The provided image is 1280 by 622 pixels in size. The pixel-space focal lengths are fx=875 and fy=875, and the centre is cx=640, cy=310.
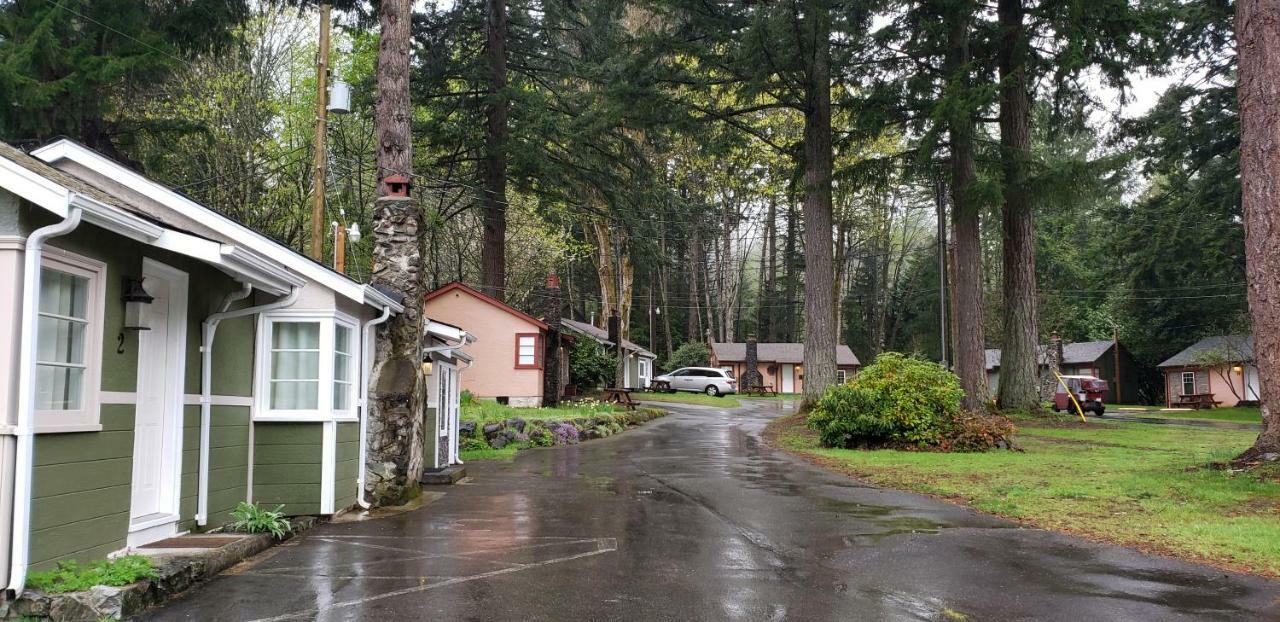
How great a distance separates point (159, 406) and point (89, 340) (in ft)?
4.09

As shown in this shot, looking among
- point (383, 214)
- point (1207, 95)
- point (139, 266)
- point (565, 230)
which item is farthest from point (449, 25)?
point (1207, 95)

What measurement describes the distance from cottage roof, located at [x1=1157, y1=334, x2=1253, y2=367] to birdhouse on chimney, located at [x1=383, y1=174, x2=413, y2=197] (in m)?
38.7

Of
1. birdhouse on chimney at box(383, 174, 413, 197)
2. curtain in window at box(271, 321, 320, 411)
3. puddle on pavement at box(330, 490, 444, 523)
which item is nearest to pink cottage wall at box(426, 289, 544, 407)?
puddle on pavement at box(330, 490, 444, 523)

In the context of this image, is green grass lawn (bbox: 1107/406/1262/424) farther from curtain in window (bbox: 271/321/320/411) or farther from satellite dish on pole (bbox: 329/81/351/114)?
curtain in window (bbox: 271/321/320/411)

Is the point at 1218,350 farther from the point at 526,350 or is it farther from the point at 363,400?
the point at 363,400

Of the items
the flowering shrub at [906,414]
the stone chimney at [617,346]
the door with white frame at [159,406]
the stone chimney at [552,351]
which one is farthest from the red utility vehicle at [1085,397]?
the door with white frame at [159,406]

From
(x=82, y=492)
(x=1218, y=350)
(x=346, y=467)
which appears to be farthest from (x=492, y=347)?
(x=1218, y=350)

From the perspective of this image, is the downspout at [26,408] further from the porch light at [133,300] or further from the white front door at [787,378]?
the white front door at [787,378]

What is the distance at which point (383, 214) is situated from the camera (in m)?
11.6

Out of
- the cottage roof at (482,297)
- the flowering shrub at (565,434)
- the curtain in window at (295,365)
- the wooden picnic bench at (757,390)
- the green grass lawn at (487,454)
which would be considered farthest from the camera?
the wooden picnic bench at (757,390)

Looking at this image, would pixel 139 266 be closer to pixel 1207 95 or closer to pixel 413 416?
pixel 413 416

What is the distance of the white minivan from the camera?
50.8 m

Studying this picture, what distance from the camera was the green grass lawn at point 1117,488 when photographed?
8.11 m

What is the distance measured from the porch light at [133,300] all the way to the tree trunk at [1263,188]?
12.7 meters
